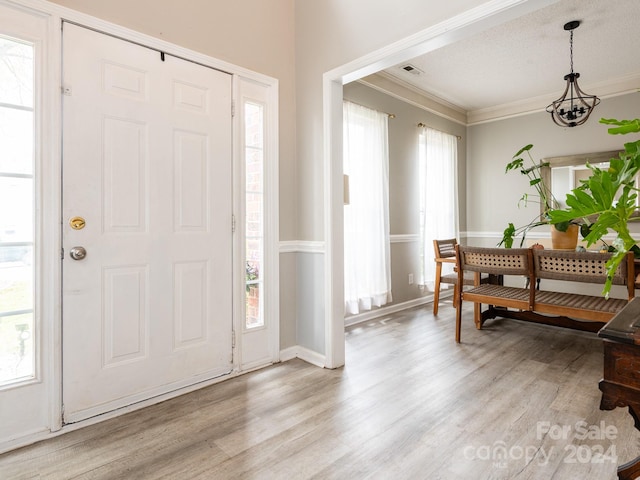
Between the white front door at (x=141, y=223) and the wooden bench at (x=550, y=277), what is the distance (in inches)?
84.7

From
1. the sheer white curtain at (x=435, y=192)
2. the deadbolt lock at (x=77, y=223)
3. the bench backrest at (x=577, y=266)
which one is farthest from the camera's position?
the sheer white curtain at (x=435, y=192)

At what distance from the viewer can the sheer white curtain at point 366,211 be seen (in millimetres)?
3787

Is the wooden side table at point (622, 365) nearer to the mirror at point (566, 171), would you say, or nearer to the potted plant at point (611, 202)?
the potted plant at point (611, 202)

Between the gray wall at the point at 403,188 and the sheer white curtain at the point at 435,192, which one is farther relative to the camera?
the sheer white curtain at the point at 435,192

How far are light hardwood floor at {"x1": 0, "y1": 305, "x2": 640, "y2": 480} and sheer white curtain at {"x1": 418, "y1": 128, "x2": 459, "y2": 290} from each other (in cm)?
217

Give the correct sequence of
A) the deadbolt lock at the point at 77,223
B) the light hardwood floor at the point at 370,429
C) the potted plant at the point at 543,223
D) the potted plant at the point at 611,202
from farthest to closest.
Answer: the potted plant at the point at 543,223, the deadbolt lock at the point at 77,223, the light hardwood floor at the point at 370,429, the potted plant at the point at 611,202

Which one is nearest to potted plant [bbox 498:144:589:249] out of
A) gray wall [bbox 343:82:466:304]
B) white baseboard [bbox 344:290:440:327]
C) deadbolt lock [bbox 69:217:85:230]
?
gray wall [bbox 343:82:466:304]

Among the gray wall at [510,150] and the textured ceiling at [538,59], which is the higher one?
the textured ceiling at [538,59]

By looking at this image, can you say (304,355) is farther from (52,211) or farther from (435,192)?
(435,192)

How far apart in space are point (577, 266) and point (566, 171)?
9.18 ft

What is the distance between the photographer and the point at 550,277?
2799 mm

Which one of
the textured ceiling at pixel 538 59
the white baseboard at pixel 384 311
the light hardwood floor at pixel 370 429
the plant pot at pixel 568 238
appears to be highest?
the textured ceiling at pixel 538 59

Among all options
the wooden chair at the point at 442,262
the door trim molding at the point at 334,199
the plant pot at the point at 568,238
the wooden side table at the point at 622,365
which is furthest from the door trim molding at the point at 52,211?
the plant pot at the point at 568,238

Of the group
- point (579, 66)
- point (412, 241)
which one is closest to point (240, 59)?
point (412, 241)
